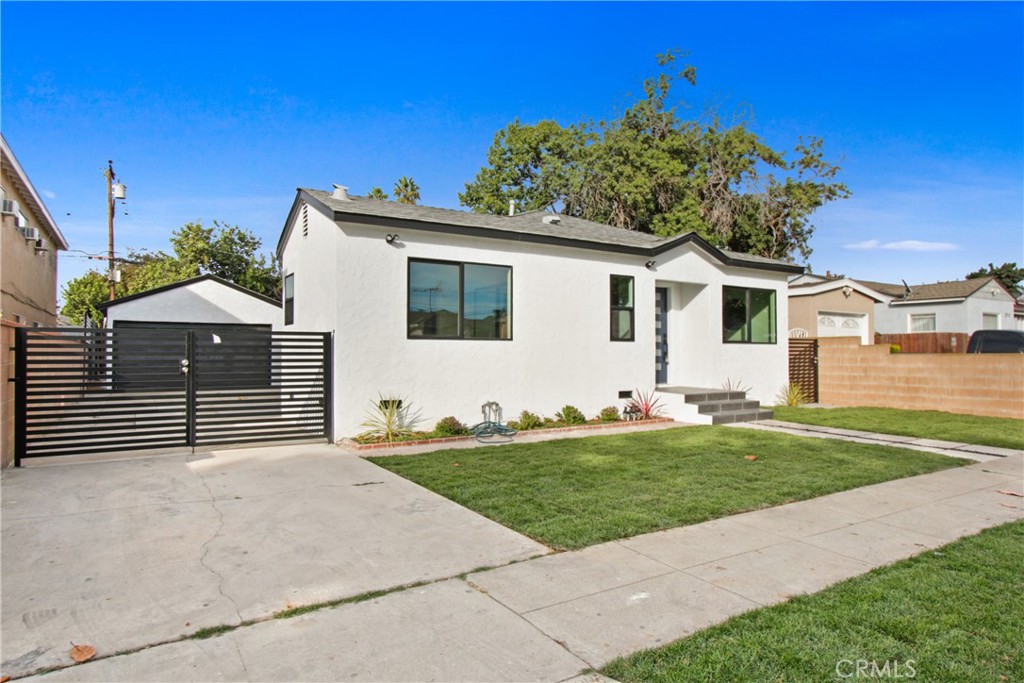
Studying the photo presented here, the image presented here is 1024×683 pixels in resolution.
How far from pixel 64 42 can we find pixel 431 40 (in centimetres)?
703

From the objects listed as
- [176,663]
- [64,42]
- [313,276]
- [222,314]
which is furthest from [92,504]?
[222,314]

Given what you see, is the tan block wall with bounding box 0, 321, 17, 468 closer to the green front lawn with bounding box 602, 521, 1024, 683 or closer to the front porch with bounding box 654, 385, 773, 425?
the green front lawn with bounding box 602, 521, 1024, 683

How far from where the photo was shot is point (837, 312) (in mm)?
20844

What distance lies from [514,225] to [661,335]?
15.8 ft

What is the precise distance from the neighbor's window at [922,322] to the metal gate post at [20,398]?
32.0 metres

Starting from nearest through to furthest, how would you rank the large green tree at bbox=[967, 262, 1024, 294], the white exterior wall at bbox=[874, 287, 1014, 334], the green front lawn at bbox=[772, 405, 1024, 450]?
the green front lawn at bbox=[772, 405, 1024, 450]
the white exterior wall at bbox=[874, 287, 1014, 334]
the large green tree at bbox=[967, 262, 1024, 294]

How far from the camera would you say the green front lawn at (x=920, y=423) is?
9625 mm

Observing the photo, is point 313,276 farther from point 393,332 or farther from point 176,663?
point 176,663

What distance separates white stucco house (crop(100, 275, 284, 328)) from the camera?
1684 cm

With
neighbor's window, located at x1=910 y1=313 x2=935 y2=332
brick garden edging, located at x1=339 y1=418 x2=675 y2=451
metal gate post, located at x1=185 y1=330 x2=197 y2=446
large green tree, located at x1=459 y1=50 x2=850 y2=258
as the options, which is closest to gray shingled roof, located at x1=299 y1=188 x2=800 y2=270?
metal gate post, located at x1=185 y1=330 x2=197 y2=446

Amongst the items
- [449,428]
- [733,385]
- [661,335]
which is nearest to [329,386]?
[449,428]

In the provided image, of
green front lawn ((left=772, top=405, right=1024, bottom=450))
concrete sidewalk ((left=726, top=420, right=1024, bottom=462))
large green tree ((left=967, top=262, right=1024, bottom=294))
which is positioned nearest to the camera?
concrete sidewalk ((left=726, top=420, right=1024, bottom=462))

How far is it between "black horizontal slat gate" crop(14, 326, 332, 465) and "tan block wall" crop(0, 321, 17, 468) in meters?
0.08

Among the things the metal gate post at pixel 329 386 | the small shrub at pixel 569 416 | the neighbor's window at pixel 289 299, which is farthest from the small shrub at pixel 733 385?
the neighbor's window at pixel 289 299
